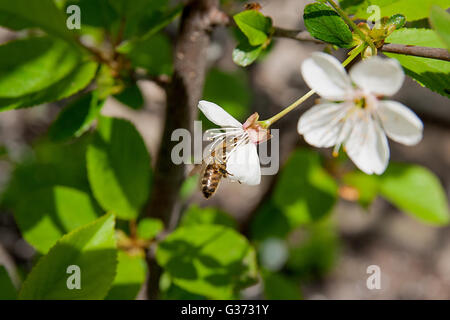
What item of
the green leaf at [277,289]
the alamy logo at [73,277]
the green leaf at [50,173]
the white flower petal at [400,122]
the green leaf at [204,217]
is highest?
the white flower petal at [400,122]

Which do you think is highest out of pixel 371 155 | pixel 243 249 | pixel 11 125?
pixel 371 155

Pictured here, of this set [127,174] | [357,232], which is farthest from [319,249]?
[127,174]

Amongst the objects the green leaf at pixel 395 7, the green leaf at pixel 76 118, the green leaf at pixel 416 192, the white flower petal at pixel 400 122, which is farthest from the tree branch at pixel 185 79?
the green leaf at pixel 416 192

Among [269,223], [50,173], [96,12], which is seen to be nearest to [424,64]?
[96,12]

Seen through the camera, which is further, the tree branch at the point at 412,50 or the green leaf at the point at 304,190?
the green leaf at the point at 304,190

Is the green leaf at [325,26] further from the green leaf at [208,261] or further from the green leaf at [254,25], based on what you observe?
the green leaf at [208,261]

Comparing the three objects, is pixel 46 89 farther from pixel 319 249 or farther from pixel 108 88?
pixel 319 249
